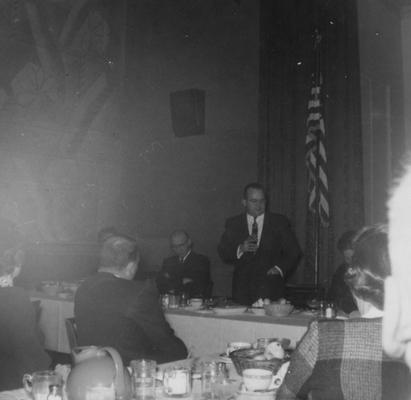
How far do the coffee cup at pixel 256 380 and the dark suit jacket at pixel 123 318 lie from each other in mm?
945

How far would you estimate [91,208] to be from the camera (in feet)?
24.2

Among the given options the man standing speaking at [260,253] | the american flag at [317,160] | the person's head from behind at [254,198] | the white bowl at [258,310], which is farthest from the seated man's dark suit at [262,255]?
the american flag at [317,160]

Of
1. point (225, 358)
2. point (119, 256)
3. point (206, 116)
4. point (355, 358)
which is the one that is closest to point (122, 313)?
Result: point (119, 256)

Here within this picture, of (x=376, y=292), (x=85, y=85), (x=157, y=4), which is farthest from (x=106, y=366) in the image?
(x=157, y=4)

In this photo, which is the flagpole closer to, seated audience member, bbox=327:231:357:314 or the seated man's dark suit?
the seated man's dark suit

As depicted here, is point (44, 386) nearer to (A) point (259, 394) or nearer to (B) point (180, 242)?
(A) point (259, 394)

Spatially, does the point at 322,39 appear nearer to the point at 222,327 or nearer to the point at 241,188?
the point at 241,188

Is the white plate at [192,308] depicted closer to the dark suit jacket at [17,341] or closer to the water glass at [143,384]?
the dark suit jacket at [17,341]

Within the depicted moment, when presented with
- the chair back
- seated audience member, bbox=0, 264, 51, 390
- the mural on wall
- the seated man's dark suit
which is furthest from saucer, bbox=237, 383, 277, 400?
the mural on wall

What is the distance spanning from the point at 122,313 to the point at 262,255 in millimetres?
2672

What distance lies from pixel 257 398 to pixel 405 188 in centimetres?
98

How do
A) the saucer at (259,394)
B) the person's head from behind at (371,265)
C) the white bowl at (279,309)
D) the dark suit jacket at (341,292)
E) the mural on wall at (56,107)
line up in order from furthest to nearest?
the mural on wall at (56,107) → the dark suit jacket at (341,292) → the white bowl at (279,309) → the saucer at (259,394) → the person's head from behind at (371,265)

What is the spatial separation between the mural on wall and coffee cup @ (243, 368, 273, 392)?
4.95 metres

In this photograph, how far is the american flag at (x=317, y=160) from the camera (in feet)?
20.4
